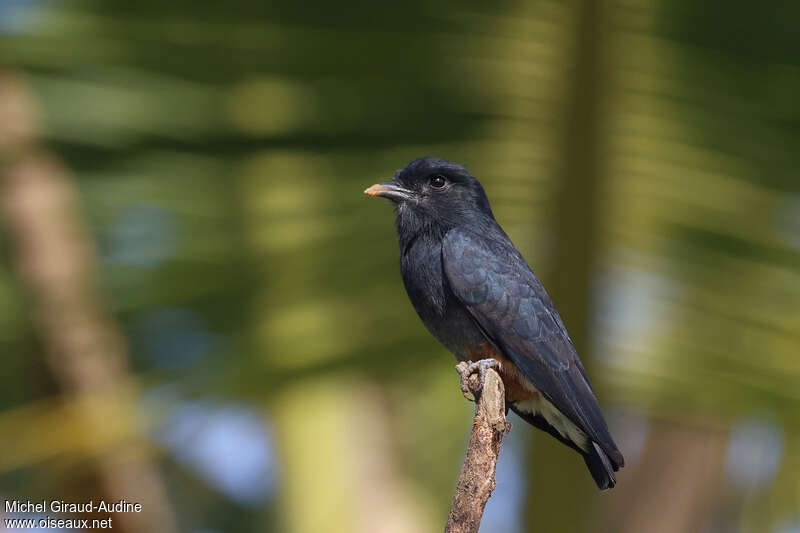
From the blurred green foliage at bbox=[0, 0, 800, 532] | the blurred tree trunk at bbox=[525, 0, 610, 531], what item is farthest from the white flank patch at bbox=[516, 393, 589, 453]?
the blurred tree trunk at bbox=[525, 0, 610, 531]

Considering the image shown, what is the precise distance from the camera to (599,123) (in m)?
3.47

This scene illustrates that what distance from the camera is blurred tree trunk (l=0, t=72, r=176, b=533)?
12.4 feet

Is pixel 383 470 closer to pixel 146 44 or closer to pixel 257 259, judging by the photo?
pixel 257 259

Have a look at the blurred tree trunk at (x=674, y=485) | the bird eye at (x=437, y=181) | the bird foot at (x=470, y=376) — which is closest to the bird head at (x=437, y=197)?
the bird eye at (x=437, y=181)

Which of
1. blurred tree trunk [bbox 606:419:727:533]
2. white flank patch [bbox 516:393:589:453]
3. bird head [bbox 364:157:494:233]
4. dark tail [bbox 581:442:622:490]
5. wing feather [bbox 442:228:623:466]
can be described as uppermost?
bird head [bbox 364:157:494:233]

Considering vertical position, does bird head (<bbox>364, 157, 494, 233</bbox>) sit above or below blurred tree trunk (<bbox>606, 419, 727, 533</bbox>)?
above

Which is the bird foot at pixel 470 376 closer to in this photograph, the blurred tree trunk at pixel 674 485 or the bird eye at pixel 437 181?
the bird eye at pixel 437 181

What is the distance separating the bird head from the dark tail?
1342 millimetres

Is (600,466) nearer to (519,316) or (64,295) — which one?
(519,316)

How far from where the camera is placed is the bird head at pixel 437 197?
4789mm

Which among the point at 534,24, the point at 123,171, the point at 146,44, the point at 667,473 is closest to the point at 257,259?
the point at 123,171

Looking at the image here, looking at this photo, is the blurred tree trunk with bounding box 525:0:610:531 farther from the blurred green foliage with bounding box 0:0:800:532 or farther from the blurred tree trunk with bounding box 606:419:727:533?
the blurred tree trunk with bounding box 606:419:727:533

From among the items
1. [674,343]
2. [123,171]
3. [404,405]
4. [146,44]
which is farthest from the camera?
[404,405]

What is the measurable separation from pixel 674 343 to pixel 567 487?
2.42 ft
